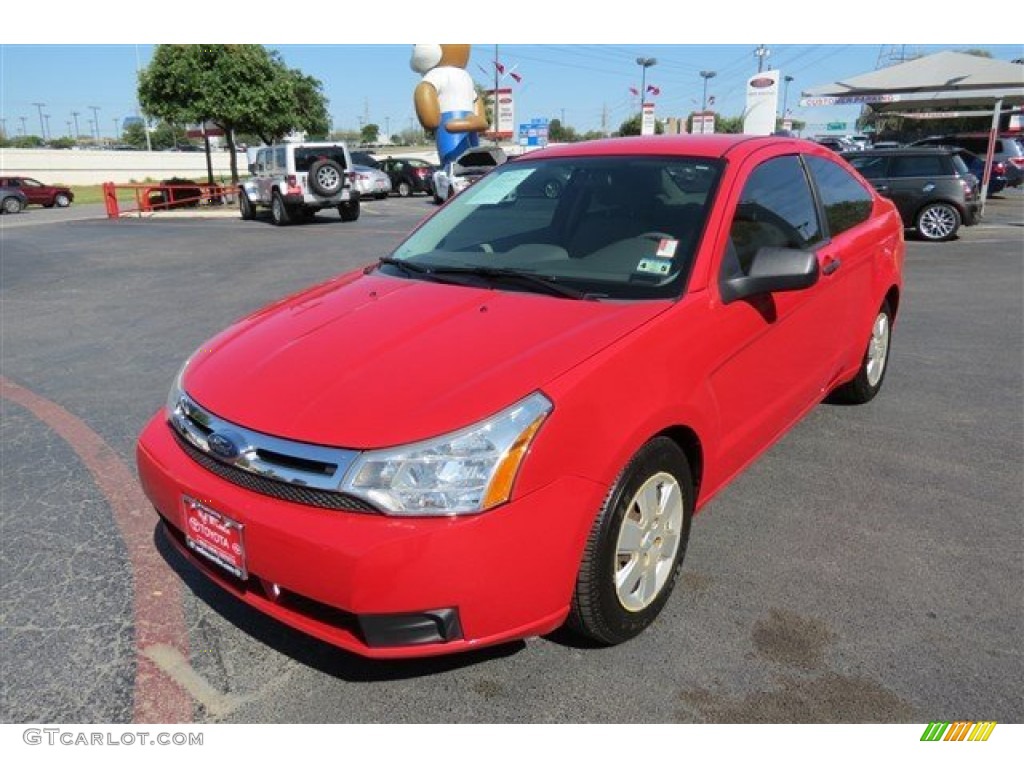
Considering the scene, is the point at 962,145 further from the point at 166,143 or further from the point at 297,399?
the point at 166,143

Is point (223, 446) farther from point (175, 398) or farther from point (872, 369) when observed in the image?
point (872, 369)

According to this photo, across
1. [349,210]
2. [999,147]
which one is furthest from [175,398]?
[999,147]

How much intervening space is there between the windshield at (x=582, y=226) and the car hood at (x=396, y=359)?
23cm

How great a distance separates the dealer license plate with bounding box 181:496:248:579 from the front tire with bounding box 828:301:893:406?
12.4ft

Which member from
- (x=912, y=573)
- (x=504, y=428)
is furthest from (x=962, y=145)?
(x=504, y=428)

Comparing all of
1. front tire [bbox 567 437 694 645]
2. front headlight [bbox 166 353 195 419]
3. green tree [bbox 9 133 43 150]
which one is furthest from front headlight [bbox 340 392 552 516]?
green tree [bbox 9 133 43 150]

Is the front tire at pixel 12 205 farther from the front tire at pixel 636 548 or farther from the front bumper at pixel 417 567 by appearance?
the front tire at pixel 636 548

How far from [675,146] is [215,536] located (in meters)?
2.54

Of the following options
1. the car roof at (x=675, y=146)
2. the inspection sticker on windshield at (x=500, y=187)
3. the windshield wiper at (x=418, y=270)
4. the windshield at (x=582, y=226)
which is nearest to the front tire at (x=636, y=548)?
the windshield at (x=582, y=226)

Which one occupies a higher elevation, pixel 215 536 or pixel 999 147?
pixel 999 147

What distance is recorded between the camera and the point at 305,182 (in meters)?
19.1

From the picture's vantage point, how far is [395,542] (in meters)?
1.98

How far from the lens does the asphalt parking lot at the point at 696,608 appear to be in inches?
91.1

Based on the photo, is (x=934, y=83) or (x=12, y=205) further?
(x=12, y=205)
